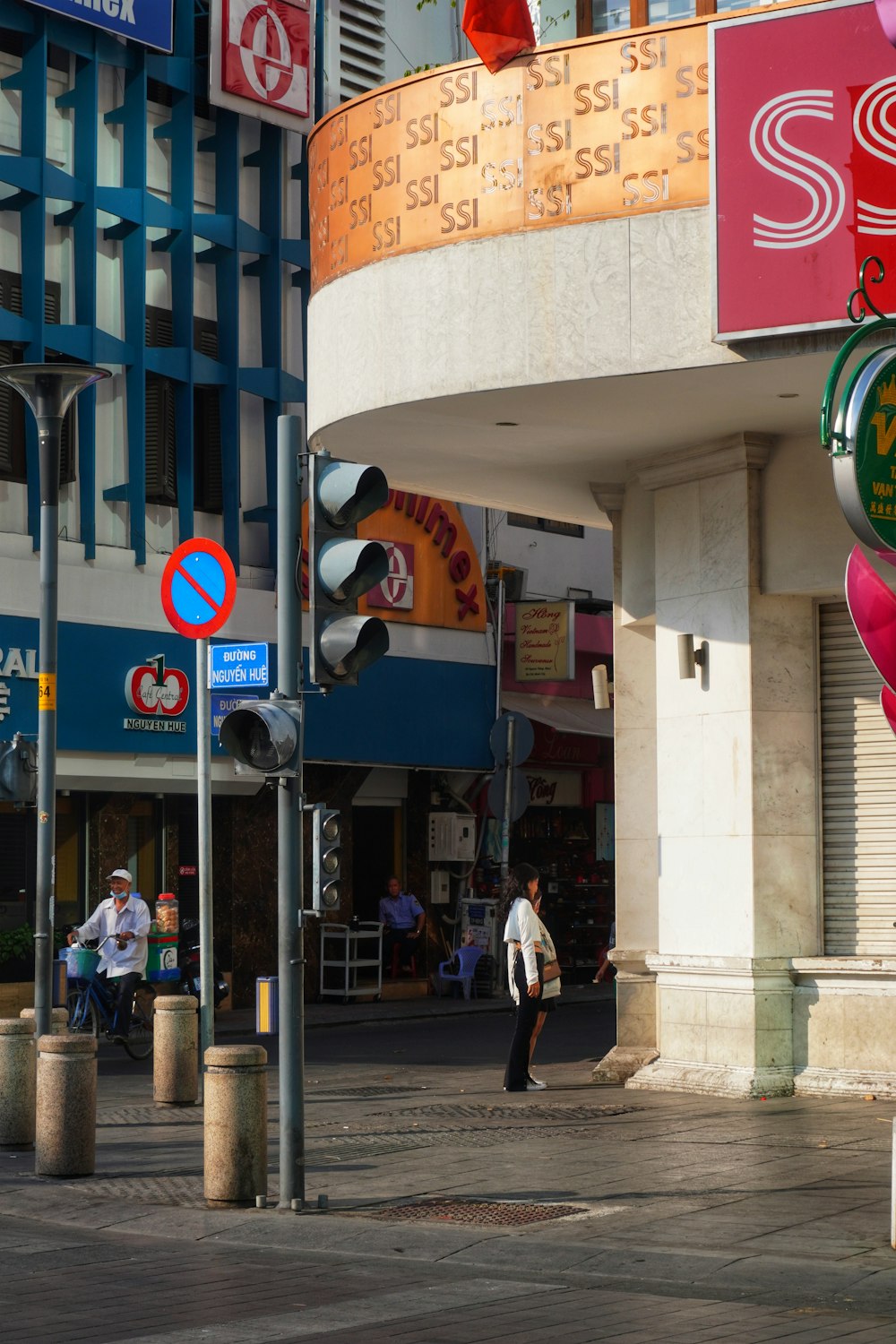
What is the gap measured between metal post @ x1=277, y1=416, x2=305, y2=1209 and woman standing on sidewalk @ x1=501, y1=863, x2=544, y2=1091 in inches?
205

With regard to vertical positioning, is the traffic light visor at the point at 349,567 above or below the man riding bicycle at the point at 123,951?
above

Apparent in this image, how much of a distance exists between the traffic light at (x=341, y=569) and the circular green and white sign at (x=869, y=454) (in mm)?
2487

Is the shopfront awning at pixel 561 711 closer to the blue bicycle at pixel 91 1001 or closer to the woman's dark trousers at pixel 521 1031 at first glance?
the blue bicycle at pixel 91 1001

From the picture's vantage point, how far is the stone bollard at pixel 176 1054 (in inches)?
580

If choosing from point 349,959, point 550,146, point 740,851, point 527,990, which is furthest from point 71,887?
point 550,146

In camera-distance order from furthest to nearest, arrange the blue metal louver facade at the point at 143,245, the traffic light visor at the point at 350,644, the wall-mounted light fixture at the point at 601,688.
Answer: the blue metal louver facade at the point at 143,245, the wall-mounted light fixture at the point at 601,688, the traffic light visor at the point at 350,644

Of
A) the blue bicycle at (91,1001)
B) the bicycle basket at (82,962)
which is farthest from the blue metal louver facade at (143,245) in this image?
the blue bicycle at (91,1001)

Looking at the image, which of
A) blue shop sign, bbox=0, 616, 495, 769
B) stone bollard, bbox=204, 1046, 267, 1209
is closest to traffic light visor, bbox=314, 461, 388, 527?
stone bollard, bbox=204, 1046, 267, 1209

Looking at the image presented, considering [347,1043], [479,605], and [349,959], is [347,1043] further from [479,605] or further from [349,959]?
[479,605]

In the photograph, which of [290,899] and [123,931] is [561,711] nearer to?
[123,931]

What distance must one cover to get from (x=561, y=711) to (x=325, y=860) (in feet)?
67.1

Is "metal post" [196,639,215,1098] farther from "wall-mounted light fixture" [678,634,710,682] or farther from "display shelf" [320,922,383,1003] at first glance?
"display shelf" [320,922,383,1003]

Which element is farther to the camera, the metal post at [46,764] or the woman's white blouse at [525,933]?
the woman's white blouse at [525,933]

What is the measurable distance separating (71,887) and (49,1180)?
13.1 meters
